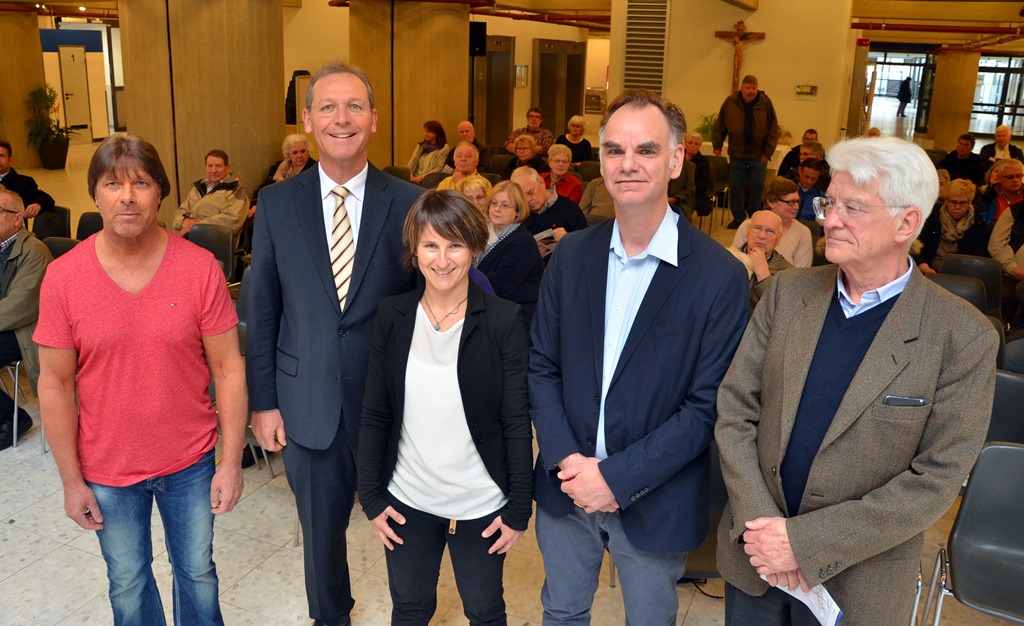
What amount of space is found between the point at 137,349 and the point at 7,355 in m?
3.27

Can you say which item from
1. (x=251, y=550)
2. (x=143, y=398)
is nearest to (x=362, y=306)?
(x=143, y=398)

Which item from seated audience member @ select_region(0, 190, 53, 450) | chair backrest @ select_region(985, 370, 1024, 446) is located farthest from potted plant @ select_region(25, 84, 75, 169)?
chair backrest @ select_region(985, 370, 1024, 446)

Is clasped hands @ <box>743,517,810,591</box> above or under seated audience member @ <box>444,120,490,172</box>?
under

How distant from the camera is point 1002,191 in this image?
807 centimetres

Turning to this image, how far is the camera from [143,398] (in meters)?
2.46

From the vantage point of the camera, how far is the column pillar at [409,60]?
495 inches

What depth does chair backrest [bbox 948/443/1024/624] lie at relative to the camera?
9.12 ft

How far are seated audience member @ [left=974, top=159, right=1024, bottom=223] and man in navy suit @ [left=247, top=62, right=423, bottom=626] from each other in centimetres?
689

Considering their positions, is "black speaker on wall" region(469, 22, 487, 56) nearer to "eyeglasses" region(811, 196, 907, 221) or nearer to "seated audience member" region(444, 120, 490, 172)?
"seated audience member" region(444, 120, 490, 172)

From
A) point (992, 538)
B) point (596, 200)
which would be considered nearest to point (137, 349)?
point (992, 538)

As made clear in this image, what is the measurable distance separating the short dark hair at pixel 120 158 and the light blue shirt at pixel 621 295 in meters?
1.28

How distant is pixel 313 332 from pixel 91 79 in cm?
2324

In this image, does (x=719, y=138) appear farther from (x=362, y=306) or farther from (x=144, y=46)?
(x=362, y=306)

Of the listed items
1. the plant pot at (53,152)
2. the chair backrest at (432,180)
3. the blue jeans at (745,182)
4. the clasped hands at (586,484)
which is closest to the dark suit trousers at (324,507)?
the clasped hands at (586,484)
